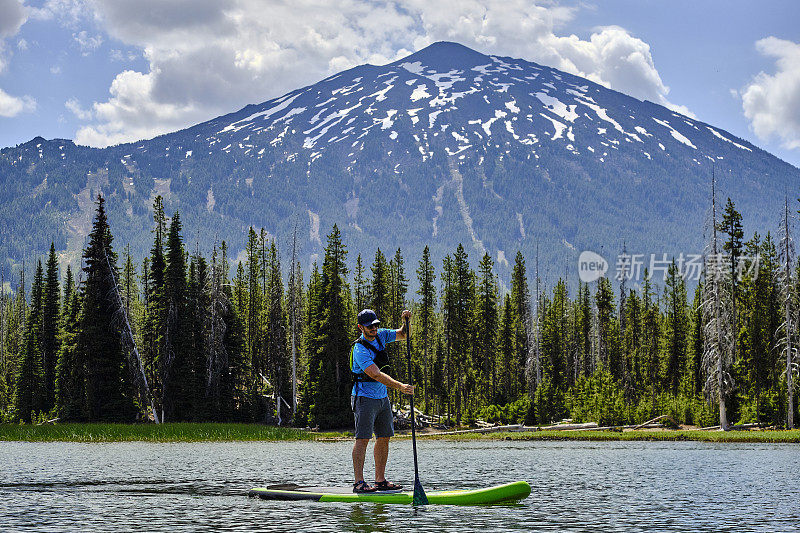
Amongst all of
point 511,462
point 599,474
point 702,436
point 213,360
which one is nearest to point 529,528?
point 599,474

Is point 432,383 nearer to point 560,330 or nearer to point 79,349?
point 560,330

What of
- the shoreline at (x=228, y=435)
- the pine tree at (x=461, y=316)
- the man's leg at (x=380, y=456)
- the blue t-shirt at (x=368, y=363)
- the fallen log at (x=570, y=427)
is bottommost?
the fallen log at (x=570, y=427)

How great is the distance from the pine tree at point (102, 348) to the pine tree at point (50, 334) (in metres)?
18.5

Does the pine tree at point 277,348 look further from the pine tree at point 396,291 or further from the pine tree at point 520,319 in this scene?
the pine tree at point 520,319

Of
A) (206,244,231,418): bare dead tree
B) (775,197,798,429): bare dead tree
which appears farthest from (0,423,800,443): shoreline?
(206,244,231,418): bare dead tree

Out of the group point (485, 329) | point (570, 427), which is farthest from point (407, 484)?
point (485, 329)

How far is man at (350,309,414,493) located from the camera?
15750 mm

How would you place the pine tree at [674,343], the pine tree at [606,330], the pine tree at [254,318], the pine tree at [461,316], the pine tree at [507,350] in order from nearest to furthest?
the pine tree at [461,316]
the pine tree at [674,343]
the pine tree at [254,318]
the pine tree at [507,350]
the pine tree at [606,330]

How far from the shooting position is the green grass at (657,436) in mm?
46812

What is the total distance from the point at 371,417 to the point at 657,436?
39.5 m

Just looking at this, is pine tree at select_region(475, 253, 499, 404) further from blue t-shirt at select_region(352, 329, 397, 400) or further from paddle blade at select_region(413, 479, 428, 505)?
paddle blade at select_region(413, 479, 428, 505)

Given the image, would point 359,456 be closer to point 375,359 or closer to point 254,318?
point 375,359

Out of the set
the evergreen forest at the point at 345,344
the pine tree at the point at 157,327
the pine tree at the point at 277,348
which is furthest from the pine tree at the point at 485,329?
the pine tree at the point at 157,327

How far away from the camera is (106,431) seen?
4566 centimetres
